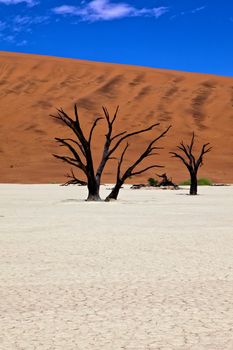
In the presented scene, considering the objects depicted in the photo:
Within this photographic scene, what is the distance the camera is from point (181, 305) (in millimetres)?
4902

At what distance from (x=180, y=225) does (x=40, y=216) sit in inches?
140

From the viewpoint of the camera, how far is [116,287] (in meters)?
5.67

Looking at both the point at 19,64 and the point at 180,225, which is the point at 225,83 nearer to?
the point at 19,64

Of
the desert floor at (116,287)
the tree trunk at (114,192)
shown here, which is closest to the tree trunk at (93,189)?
the tree trunk at (114,192)

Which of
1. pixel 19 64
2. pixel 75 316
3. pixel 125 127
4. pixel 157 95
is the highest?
pixel 19 64

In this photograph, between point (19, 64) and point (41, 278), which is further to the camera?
point (19, 64)

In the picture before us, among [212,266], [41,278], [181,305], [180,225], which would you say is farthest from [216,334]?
[180,225]

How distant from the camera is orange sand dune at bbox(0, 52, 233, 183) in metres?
47.7

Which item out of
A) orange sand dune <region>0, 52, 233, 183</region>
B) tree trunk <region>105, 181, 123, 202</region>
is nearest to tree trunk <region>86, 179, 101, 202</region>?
tree trunk <region>105, 181, 123, 202</region>

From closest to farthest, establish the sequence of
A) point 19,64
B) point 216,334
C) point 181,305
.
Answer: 1. point 216,334
2. point 181,305
3. point 19,64

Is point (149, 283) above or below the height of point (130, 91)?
below

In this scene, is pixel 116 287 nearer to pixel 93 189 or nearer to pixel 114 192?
pixel 93 189

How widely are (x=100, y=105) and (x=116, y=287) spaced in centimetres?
5941

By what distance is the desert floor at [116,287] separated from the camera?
3.98 metres
